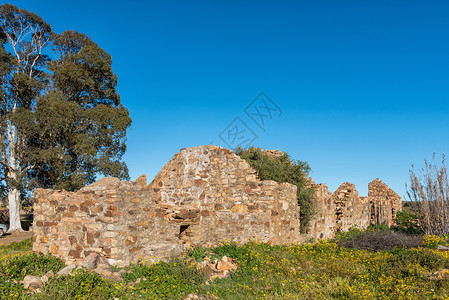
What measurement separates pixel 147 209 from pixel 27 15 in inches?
905

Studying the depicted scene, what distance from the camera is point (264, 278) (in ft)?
24.8

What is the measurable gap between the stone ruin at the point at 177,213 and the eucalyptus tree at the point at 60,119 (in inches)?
367

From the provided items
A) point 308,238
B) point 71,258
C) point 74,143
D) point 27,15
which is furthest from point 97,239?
point 27,15

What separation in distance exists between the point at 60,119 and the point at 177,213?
1326 centimetres

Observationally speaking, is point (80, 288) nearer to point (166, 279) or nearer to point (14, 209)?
point (166, 279)

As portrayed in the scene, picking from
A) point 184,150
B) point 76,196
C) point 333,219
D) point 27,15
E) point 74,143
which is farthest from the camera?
point 27,15

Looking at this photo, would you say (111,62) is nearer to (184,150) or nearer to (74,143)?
(74,143)

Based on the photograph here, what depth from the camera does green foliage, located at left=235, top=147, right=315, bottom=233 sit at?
13352 millimetres

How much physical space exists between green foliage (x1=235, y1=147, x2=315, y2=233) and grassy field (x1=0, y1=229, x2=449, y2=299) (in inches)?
149

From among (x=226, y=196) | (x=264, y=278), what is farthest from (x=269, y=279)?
(x=226, y=196)

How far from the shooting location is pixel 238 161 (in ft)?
38.1

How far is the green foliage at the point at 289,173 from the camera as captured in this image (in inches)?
526

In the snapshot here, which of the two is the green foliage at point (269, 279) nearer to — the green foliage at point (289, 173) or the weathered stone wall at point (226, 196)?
the weathered stone wall at point (226, 196)

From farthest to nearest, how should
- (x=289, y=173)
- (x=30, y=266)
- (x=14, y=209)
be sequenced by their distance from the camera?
(x=14, y=209) → (x=289, y=173) → (x=30, y=266)
